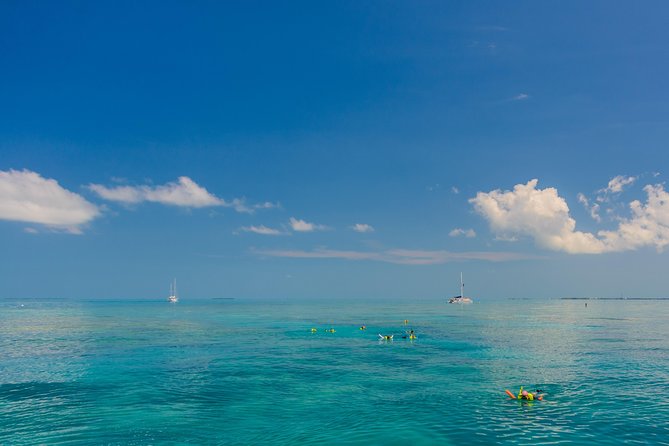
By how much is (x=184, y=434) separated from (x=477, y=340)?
69.2m

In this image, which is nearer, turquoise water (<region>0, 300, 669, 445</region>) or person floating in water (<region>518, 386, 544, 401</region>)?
turquoise water (<region>0, 300, 669, 445</region>)

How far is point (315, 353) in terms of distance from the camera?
6975cm

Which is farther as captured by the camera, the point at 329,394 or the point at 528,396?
the point at 329,394

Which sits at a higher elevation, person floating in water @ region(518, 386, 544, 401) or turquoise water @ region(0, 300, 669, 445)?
person floating in water @ region(518, 386, 544, 401)

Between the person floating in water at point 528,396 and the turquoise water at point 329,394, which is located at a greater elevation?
the person floating in water at point 528,396

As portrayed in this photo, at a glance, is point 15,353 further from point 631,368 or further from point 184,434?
point 631,368

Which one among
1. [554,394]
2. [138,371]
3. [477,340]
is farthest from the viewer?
[477,340]

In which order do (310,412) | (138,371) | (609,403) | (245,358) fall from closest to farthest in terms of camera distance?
(310,412)
(609,403)
(138,371)
(245,358)

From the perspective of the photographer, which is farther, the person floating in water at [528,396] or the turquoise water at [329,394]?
the person floating in water at [528,396]

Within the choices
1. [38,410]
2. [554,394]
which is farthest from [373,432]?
[38,410]

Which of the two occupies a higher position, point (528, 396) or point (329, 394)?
point (528, 396)

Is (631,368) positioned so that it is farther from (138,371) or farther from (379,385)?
(138,371)

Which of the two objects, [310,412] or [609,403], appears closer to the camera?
[310,412]

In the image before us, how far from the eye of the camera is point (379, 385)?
47.0m
